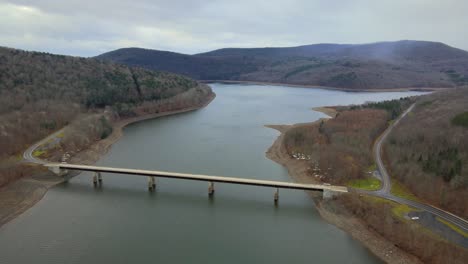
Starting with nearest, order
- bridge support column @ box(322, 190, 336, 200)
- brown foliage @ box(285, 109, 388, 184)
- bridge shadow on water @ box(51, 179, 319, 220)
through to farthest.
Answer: bridge shadow on water @ box(51, 179, 319, 220)
bridge support column @ box(322, 190, 336, 200)
brown foliage @ box(285, 109, 388, 184)

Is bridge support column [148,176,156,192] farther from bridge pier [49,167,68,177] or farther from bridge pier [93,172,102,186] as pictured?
bridge pier [49,167,68,177]

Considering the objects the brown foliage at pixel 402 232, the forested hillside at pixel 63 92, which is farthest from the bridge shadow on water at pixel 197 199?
the forested hillside at pixel 63 92

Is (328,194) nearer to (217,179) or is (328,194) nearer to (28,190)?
(217,179)

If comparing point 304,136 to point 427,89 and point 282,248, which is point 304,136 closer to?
point 282,248

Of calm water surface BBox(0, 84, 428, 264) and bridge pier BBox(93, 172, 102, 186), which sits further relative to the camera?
bridge pier BBox(93, 172, 102, 186)

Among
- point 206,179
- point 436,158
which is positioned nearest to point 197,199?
point 206,179

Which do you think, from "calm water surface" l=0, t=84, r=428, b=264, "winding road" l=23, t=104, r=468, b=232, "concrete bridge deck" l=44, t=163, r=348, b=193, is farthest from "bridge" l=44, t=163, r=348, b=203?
"winding road" l=23, t=104, r=468, b=232
